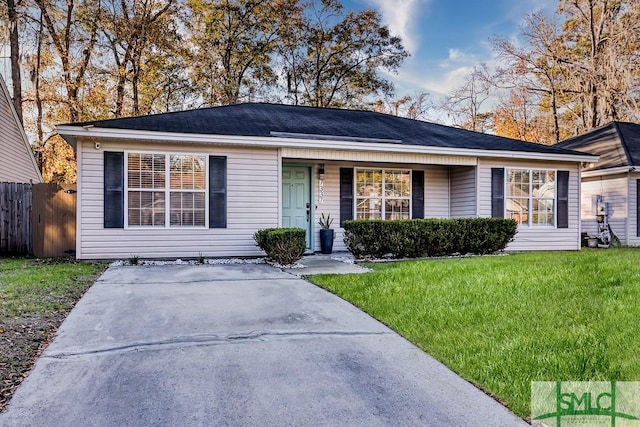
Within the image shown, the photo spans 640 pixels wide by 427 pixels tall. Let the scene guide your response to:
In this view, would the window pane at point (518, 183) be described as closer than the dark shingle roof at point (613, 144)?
Yes

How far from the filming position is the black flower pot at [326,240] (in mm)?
10109

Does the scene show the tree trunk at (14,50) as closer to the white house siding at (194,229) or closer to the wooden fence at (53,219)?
the wooden fence at (53,219)

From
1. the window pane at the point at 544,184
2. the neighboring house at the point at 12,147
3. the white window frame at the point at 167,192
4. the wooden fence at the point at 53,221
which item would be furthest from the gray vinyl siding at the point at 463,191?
the neighboring house at the point at 12,147

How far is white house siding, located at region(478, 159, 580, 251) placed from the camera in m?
10.6

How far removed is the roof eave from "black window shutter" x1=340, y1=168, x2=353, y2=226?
1267 millimetres

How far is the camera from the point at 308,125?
10562 millimetres

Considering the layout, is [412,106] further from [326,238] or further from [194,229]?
[194,229]

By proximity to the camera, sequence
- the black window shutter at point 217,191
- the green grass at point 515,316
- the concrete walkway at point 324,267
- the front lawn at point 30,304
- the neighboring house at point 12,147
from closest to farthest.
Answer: the green grass at point 515,316, the front lawn at point 30,304, the concrete walkway at point 324,267, the black window shutter at point 217,191, the neighboring house at point 12,147

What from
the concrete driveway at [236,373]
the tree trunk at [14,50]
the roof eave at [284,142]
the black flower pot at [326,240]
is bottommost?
the concrete driveway at [236,373]

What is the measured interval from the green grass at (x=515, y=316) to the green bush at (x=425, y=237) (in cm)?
158

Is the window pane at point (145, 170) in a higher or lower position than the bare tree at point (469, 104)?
lower

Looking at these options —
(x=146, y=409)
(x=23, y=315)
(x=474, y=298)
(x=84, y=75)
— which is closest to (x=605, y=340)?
(x=474, y=298)

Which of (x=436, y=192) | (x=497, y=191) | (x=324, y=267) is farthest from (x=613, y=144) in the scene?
(x=324, y=267)

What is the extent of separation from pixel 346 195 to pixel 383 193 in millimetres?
1007
